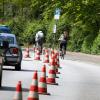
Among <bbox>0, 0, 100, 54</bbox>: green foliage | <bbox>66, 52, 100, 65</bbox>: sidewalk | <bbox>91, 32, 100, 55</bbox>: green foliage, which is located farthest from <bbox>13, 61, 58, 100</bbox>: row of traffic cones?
<bbox>0, 0, 100, 54</bbox>: green foliage

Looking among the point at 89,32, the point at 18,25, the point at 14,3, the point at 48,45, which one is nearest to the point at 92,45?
the point at 89,32

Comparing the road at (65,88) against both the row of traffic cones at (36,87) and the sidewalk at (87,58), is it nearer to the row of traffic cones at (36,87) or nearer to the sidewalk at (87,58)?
the row of traffic cones at (36,87)

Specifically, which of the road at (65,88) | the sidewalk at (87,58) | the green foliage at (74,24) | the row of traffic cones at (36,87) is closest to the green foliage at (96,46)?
the green foliage at (74,24)

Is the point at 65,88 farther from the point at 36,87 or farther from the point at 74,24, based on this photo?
the point at 74,24

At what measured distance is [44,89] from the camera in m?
15.9

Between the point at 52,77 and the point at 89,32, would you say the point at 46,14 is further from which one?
the point at 52,77

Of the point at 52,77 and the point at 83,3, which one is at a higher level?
the point at 83,3

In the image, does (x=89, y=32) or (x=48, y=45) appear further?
(x=48, y=45)

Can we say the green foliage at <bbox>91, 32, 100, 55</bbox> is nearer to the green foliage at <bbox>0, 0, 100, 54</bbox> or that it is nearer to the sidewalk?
the green foliage at <bbox>0, 0, 100, 54</bbox>

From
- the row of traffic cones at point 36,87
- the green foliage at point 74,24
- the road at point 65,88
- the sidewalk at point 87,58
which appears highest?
the green foliage at point 74,24

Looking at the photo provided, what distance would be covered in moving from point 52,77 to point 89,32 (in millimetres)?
28763

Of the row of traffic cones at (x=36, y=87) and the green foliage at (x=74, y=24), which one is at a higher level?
the green foliage at (x=74, y=24)

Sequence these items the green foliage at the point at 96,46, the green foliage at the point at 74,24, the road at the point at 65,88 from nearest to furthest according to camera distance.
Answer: the road at the point at 65,88 → the green foliage at the point at 96,46 → the green foliage at the point at 74,24

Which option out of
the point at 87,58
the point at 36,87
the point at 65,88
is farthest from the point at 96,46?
the point at 36,87
